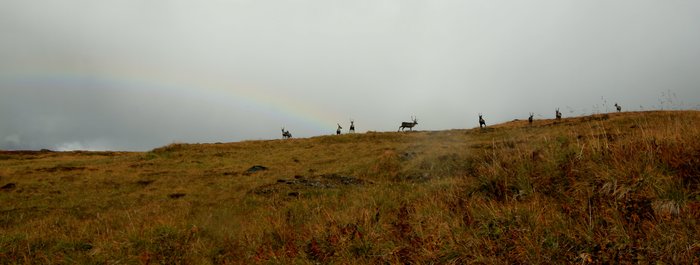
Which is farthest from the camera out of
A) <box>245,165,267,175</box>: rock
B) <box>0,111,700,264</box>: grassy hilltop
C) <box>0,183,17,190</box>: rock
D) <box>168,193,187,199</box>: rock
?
<box>245,165,267,175</box>: rock

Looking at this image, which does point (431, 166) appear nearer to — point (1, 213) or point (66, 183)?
point (1, 213)

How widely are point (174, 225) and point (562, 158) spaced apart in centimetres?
846

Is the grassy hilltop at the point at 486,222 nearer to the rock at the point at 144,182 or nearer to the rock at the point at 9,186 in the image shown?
the rock at the point at 144,182

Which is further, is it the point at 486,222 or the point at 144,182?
the point at 144,182

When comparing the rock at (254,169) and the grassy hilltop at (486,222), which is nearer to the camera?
the grassy hilltop at (486,222)

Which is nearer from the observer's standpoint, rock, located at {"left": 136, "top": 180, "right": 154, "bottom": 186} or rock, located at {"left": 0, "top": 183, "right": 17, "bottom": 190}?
rock, located at {"left": 0, "top": 183, "right": 17, "bottom": 190}

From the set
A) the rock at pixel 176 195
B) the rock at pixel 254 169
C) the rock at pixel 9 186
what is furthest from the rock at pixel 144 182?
the rock at pixel 9 186

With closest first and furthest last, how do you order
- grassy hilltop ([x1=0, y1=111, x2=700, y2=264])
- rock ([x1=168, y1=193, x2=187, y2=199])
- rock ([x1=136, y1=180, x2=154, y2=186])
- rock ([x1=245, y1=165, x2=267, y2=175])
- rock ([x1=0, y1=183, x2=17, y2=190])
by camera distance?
Result: grassy hilltop ([x1=0, y1=111, x2=700, y2=264]) < rock ([x1=168, y1=193, x2=187, y2=199]) < rock ([x1=0, y1=183, x2=17, y2=190]) < rock ([x1=136, y1=180, x2=154, y2=186]) < rock ([x1=245, y1=165, x2=267, y2=175])

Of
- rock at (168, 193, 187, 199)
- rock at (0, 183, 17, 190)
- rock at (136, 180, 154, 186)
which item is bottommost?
rock at (168, 193, 187, 199)

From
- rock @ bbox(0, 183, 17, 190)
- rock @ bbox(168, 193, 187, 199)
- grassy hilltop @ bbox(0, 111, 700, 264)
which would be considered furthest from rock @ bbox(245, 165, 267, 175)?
rock @ bbox(0, 183, 17, 190)

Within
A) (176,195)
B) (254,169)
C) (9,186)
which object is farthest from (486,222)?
(9,186)

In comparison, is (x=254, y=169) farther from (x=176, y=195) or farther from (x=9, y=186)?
(x=9, y=186)

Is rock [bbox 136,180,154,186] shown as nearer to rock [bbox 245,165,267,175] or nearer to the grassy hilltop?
rock [bbox 245,165,267,175]

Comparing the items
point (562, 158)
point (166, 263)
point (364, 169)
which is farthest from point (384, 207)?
point (364, 169)
